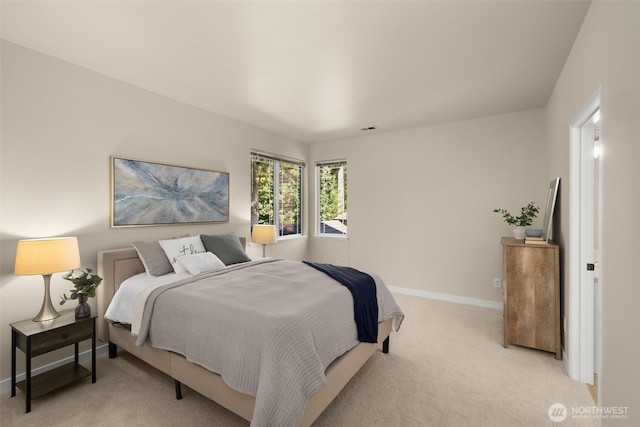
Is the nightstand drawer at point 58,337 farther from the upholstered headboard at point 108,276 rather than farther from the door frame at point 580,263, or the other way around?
the door frame at point 580,263

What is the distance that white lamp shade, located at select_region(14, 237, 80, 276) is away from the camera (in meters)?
2.11

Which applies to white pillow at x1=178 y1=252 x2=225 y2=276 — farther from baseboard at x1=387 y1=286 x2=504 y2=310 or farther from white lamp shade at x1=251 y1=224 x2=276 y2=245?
baseboard at x1=387 y1=286 x2=504 y2=310

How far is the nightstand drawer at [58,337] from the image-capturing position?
208 centimetres

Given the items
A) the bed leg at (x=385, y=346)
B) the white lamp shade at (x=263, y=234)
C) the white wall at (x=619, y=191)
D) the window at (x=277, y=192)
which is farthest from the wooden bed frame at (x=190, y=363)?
the window at (x=277, y=192)

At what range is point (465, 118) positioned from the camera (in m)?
4.15

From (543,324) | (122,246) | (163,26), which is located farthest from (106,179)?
(543,324)

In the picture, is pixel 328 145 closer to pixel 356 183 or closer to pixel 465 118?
pixel 356 183

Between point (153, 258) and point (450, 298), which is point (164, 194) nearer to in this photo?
point (153, 258)

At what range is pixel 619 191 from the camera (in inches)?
54.5

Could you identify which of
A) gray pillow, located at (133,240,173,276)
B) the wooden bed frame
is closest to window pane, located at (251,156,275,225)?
gray pillow, located at (133,240,173,276)

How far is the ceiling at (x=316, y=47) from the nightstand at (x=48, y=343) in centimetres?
219

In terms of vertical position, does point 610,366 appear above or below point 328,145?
below

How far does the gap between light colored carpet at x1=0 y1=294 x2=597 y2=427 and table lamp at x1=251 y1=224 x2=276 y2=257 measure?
6.53ft

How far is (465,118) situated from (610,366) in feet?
11.3
